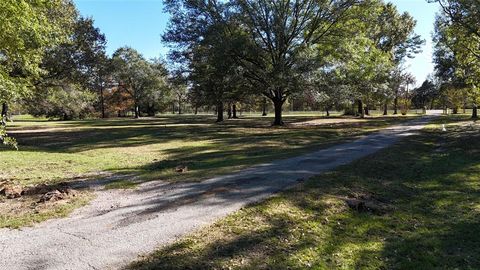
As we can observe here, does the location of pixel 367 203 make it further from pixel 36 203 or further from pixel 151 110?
pixel 151 110

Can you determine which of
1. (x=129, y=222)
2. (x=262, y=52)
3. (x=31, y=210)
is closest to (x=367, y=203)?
(x=129, y=222)

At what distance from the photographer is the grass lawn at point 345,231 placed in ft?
16.6

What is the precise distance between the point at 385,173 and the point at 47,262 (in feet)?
27.9

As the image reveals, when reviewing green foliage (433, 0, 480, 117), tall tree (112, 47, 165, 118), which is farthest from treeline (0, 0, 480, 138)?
tall tree (112, 47, 165, 118)

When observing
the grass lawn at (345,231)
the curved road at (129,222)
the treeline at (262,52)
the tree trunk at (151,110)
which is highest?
the treeline at (262,52)

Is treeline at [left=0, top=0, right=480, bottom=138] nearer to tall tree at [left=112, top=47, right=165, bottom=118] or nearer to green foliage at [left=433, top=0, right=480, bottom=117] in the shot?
green foliage at [left=433, top=0, right=480, bottom=117]

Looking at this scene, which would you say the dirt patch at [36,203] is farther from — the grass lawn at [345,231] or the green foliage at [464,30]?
the green foliage at [464,30]

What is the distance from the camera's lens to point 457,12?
2200cm

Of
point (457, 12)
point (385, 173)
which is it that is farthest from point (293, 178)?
point (457, 12)

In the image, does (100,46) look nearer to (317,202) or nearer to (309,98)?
(309,98)

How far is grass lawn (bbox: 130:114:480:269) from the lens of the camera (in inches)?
199

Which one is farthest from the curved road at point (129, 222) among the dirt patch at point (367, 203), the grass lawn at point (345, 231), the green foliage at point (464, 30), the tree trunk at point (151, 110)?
the tree trunk at point (151, 110)

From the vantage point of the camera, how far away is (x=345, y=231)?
20.5ft

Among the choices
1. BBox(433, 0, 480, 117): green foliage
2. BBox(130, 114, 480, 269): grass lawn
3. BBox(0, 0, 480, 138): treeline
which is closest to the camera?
BBox(130, 114, 480, 269): grass lawn
